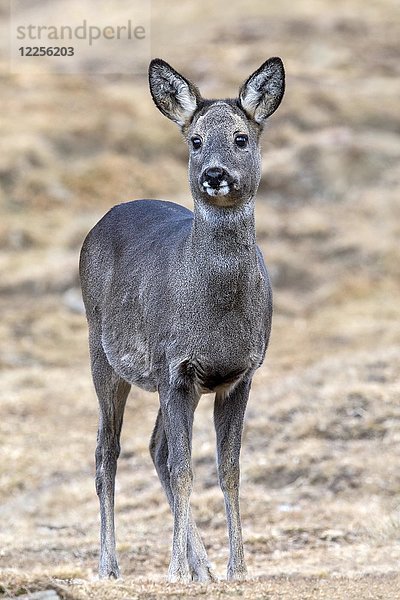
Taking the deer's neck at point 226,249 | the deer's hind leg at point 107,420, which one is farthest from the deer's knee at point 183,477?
the deer's hind leg at point 107,420

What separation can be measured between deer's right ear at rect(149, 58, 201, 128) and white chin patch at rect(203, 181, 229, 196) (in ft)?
3.11

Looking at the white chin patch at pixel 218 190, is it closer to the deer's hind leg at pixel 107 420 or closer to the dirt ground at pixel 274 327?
the deer's hind leg at pixel 107 420

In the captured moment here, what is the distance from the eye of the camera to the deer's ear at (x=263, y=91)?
29.0 ft

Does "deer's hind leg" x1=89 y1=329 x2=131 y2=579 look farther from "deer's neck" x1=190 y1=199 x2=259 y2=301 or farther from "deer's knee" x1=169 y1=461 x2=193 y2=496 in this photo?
"deer's neck" x1=190 y1=199 x2=259 y2=301

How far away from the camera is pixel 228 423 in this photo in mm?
8945

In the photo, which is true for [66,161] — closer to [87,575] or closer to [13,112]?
[13,112]

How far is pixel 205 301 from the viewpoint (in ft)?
28.1

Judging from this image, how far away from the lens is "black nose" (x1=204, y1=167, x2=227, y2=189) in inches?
320

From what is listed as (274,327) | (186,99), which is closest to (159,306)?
(186,99)

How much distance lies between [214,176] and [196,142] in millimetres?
587

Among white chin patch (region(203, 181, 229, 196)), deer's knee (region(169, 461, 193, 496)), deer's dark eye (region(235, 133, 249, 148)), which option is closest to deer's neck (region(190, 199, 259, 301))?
white chin patch (region(203, 181, 229, 196))

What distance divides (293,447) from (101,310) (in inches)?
243

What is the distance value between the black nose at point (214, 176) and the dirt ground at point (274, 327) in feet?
8.84

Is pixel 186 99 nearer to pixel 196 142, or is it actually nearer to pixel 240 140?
pixel 196 142
